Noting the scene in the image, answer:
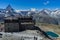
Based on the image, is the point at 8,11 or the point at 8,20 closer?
the point at 8,20

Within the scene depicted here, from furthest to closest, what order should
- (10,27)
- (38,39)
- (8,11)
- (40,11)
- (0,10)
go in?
(40,11) < (8,11) < (0,10) < (10,27) < (38,39)

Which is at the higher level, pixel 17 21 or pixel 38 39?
pixel 17 21

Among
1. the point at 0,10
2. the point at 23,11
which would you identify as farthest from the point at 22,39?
the point at 23,11

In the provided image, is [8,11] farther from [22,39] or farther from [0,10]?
[22,39]

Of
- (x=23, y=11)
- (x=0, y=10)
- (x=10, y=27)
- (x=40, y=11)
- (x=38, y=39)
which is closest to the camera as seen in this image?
(x=38, y=39)

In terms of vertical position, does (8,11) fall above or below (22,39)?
above

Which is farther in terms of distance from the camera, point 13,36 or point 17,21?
point 17,21

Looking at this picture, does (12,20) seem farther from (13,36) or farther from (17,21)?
(13,36)

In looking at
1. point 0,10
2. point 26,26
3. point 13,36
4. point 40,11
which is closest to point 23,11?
point 40,11

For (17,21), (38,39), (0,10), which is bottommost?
(38,39)
